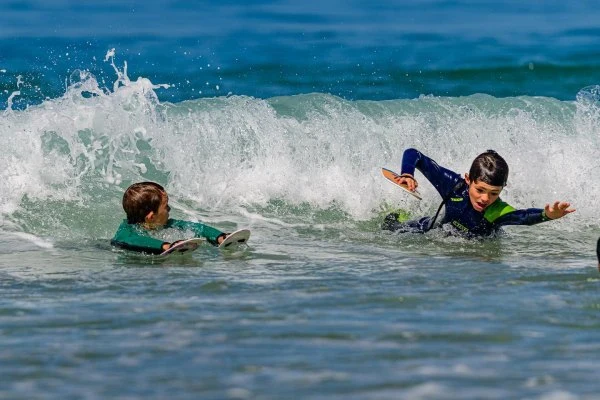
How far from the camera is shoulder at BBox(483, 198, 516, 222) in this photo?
8594 millimetres

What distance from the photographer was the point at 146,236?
8156mm

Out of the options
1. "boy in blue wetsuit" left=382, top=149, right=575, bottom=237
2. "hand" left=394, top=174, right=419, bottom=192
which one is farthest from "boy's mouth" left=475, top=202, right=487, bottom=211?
"hand" left=394, top=174, right=419, bottom=192

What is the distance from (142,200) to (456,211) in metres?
2.42

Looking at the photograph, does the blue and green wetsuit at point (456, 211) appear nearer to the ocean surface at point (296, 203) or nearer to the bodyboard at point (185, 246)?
the ocean surface at point (296, 203)

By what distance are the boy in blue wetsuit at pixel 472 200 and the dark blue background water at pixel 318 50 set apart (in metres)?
8.76

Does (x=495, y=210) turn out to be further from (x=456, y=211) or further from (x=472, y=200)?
(x=456, y=211)

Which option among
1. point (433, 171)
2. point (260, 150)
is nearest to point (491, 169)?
point (433, 171)

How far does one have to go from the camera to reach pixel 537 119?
13664 mm

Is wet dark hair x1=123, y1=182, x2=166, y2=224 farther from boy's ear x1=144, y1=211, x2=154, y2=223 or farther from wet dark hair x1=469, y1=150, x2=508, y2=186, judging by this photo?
wet dark hair x1=469, y1=150, x2=508, y2=186

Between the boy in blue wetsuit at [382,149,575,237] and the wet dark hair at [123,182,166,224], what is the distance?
1801mm

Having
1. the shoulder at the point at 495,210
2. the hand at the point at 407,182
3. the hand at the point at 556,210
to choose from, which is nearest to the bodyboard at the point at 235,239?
the hand at the point at 407,182

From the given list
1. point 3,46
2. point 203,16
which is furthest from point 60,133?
point 203,16

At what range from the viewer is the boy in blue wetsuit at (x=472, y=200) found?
834cm

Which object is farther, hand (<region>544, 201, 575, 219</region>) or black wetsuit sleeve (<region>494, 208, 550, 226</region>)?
black wetsuit sleeve (<region>494, 208, 550, 226</region>)
